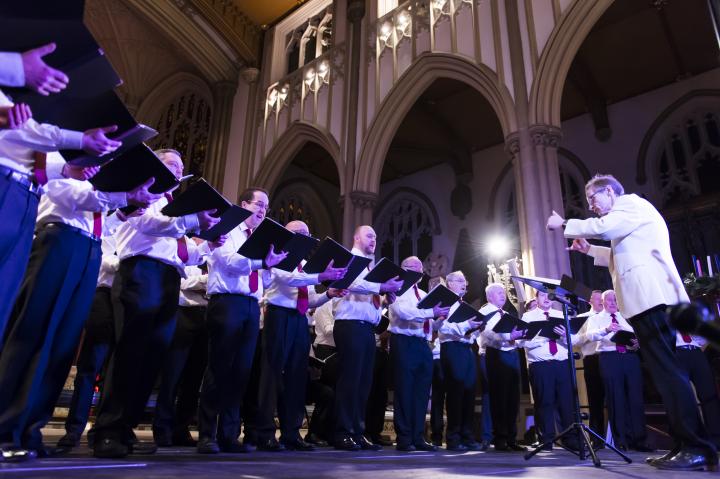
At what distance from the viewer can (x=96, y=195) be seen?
2.33 meters

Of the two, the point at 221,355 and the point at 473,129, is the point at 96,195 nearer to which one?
the point at 221,355

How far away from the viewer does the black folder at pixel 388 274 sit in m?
3.58

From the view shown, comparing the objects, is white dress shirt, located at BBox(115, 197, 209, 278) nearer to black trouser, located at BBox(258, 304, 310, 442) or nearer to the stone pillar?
black trouser, located at BBox(258, 304, 310, 442)

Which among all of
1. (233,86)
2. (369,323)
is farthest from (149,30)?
(369,323)

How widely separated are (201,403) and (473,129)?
11.8 m

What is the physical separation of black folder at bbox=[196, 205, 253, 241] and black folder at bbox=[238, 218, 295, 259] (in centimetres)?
13

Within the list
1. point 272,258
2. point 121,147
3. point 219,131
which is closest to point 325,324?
point 272,258

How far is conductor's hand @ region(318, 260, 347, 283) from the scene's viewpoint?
10.9 ft

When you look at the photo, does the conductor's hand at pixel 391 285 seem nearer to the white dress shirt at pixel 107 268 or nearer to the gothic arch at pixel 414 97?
the white dress shirt at pixel 107 268

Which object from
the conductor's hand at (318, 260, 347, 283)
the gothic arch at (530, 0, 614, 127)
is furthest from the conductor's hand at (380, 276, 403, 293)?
the gothic arch at (530, 0, 614, 127)

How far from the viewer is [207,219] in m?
2.59

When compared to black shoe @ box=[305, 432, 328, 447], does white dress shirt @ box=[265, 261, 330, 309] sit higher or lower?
higher

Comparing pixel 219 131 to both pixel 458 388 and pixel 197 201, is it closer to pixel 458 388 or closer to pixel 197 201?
pixel 458 388

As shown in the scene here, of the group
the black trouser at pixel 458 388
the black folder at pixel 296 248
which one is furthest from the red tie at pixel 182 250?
the black trouser at pixel 458 388
